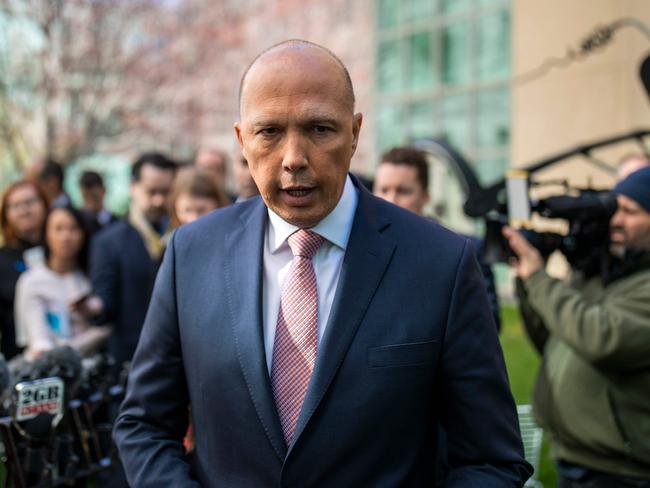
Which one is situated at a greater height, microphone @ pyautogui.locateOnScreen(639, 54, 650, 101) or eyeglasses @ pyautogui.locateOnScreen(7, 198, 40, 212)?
microphone @ pyautogui.locateOnScreen(639, 54, 650, 101)

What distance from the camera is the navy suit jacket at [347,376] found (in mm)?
1950

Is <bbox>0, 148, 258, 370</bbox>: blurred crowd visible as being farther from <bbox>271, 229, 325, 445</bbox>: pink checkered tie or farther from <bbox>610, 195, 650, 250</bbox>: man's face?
<bbox>271, 229, 325, 445</bbox>: pink checkered tie

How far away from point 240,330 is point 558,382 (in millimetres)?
2181

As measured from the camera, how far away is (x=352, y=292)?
2023mm

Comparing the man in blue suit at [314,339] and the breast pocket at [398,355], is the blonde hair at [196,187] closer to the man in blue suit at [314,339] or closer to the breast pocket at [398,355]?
the man in blue suit at [314,339]

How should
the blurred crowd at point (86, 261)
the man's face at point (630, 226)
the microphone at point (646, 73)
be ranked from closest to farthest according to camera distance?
1. the man's face at point (630, 226)
2. the microphone at point (646, 73)
3. the blurred crowd at point (86, 261)

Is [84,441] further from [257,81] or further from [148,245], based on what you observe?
[148,245]

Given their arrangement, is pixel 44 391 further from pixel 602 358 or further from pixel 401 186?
pixel 602 358

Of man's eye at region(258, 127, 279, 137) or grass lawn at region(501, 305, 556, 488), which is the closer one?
man's eye at region(258, 127, 279, 137)

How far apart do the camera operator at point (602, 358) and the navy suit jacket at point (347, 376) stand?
1476 millimetres

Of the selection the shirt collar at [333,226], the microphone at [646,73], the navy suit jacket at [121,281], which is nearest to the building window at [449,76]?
→ the navy suit jacket at [121,281]

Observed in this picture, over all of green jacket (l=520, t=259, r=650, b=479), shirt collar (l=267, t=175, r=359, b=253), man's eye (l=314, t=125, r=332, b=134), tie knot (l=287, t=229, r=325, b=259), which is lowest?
green jacket (l=520, t=259, r=650, b=479)

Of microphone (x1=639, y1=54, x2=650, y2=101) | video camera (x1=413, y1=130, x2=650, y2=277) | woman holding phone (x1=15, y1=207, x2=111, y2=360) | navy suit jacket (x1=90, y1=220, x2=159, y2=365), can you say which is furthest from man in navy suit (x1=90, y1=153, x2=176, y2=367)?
microphone (x1=639, y1=54, x2=650, y2=101)

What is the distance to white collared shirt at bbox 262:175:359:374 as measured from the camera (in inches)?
82.4
